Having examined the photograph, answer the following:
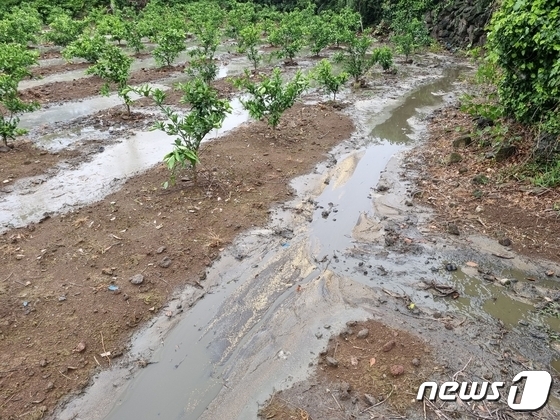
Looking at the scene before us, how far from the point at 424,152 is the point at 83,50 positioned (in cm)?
1202

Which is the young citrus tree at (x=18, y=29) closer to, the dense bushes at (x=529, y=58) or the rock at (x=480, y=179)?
the dense bushes at (x=529, y=58)

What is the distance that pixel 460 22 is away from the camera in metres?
20.5

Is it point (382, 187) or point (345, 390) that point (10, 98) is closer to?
point (382, 187)

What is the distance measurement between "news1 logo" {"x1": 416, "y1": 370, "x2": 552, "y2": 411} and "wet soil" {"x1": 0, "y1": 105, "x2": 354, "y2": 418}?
Answer: 2.63 m

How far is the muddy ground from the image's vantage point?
3270 mm

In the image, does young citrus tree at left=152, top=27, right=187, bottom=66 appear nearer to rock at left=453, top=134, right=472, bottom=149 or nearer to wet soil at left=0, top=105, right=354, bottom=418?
wet soil at left=0, top=105, right=354, bottom=418

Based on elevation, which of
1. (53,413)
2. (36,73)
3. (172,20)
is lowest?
(53,413)

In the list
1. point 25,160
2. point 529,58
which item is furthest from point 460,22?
point 25,160

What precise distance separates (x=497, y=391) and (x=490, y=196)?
357cm

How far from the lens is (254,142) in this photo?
326 inches

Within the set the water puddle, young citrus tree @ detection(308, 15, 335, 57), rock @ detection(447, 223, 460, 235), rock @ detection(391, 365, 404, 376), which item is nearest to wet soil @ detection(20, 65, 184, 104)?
the water puddle

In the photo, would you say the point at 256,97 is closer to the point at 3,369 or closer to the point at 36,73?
the point at 3,369

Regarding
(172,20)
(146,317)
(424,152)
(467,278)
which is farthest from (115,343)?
(172,20)

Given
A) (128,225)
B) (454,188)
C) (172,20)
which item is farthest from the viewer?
(172,20)
